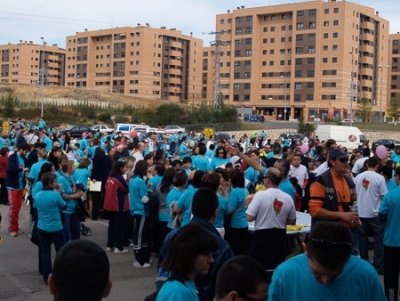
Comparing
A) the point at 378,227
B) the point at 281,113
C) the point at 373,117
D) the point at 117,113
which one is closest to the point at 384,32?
the point at 373,117

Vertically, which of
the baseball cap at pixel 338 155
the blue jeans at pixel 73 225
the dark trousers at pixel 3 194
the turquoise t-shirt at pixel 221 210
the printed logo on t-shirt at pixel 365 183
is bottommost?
the dark trousers at pixel 3 194

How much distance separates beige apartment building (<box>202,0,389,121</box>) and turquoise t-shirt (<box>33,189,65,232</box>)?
8549 cm

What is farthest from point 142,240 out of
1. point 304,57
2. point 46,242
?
point 304,57

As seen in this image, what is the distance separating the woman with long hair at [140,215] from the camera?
920cm

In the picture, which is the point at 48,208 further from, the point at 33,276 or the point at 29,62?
the point at 29,62

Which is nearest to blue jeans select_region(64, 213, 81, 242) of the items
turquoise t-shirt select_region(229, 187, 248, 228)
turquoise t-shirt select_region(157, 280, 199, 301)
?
turquoise t-shirt select_region(229, 187, 248, 228)

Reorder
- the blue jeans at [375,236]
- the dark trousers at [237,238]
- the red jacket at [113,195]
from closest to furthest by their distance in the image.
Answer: the dark trousers at [237,238], the blue jeans at [375,236], the red jacket at [113,195]

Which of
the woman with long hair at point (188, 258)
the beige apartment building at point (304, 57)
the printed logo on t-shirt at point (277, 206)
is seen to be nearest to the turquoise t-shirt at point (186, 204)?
Answer: the printed logo on t-shirt at point (277, 206)

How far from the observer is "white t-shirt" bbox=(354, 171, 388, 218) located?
8.59 metres

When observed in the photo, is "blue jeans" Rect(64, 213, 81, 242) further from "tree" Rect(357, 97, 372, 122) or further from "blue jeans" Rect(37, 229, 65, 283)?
"tree" Rect(357, 97, 372, 122)

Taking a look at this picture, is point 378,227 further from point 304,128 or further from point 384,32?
point 384,32

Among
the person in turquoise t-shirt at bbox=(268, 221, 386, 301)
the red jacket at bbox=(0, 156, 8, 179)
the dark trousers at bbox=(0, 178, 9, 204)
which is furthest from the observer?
the dark trousers at bbox=(0, 178, 9, 204)

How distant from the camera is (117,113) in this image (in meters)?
74.9

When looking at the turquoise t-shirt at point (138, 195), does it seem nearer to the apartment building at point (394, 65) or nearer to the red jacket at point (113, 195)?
the red jacket at point (113, 195)
